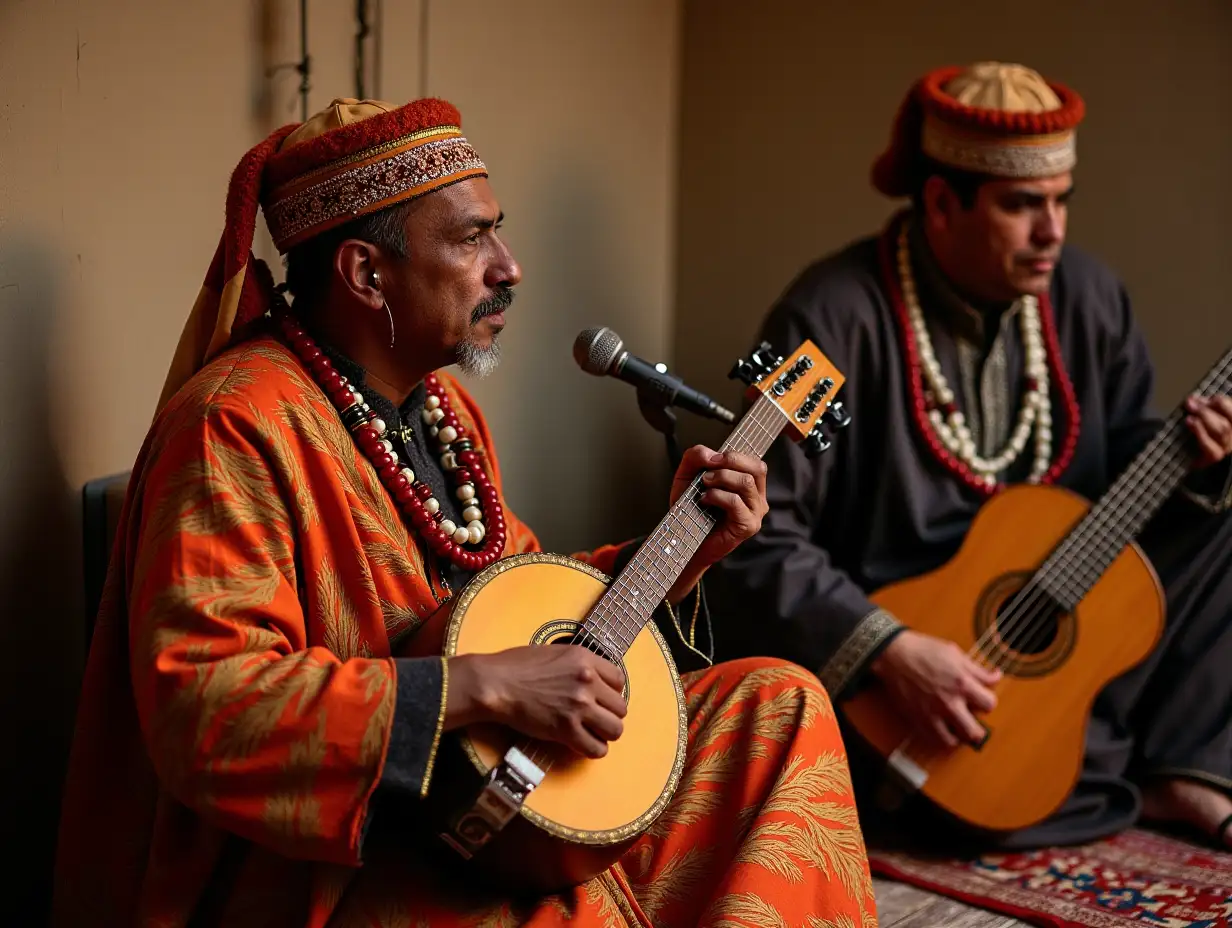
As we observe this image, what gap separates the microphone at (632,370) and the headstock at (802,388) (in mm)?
119

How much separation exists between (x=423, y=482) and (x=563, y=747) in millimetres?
534

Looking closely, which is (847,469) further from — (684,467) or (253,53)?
(253,53)

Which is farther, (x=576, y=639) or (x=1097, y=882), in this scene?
(x=1097, y=882)

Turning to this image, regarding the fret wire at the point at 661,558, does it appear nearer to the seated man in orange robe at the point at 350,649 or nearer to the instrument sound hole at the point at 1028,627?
the seated man in orange robe at the point at 350,649

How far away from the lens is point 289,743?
153 cm

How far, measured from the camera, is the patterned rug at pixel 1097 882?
238cm

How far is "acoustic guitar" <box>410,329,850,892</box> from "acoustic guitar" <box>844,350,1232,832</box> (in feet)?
2.87

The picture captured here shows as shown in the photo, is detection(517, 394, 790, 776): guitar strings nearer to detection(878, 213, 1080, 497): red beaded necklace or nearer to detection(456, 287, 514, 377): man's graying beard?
detection(456, 287, 514, 377): man's graying beard

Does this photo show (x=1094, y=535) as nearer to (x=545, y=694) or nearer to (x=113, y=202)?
(x=545, y=694)

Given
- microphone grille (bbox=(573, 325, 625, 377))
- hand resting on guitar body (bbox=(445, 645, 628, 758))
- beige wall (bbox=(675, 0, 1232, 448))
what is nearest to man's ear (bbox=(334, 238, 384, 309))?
microphone grille (bbox=(573, 325, 625, 377))

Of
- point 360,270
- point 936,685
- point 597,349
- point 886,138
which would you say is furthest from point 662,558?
point 886,138

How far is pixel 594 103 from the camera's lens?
3.52 metres

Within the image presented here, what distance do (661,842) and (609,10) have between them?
2.43 meters

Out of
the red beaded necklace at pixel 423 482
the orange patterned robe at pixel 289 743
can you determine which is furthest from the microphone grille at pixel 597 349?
the orange patterned robe at pixel 289 743
